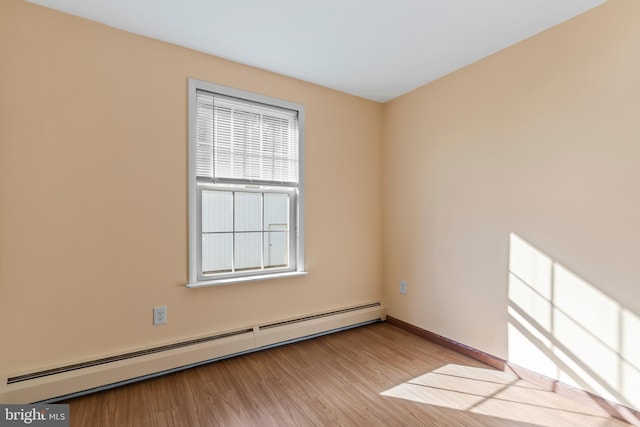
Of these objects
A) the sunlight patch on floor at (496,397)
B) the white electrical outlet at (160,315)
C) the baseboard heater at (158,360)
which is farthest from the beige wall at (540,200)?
the white electrical outlet at (160,315)

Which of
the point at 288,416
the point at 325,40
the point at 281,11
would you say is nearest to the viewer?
the point at 288,416

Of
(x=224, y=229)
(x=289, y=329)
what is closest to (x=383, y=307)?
(x=289, y=329)

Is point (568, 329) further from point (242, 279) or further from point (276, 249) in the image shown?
point (242, 279)

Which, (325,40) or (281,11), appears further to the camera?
(325,40)

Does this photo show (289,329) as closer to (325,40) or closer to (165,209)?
(165,209)

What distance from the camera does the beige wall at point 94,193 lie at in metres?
1.82

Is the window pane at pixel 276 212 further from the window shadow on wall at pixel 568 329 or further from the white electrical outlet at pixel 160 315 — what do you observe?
the window shadow on wall at pixel 568 329

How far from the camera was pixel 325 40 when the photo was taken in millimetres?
2240

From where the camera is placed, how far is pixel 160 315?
223 cm

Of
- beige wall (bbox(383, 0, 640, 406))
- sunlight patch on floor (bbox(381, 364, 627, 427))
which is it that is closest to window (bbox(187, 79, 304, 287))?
beige wall (bbox(383, 0, 640, 406))

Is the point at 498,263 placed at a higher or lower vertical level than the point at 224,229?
lower

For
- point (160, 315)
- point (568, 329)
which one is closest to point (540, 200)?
point (568, 329)

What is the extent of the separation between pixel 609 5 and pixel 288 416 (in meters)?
3.15

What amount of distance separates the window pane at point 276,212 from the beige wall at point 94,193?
0.53 meters
